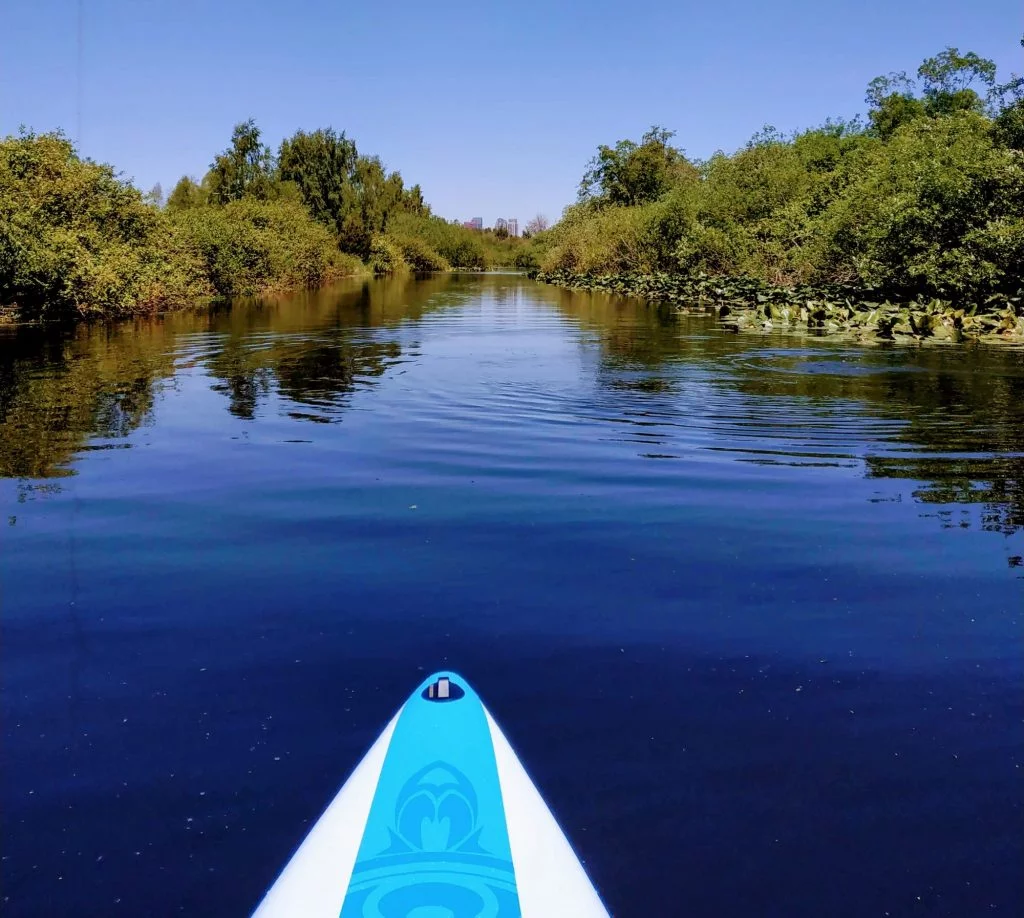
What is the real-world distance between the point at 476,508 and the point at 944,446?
19.6ft

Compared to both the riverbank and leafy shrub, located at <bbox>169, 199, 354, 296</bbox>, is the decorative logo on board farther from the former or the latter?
leafy shrub, located at <bbox>169, 199, 354, 296</bbox>

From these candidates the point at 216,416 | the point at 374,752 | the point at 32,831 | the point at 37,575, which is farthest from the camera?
the point at 216,416

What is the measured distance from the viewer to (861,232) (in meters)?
31.5

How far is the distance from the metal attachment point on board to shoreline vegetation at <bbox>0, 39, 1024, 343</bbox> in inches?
854

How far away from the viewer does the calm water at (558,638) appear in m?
3.23

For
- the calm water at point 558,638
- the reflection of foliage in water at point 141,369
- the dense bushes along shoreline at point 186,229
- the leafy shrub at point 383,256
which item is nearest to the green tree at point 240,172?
the dense bushes along shoreline at point 186,229

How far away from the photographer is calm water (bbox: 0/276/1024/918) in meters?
3.23

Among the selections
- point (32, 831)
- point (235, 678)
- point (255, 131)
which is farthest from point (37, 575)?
point (255, 131)

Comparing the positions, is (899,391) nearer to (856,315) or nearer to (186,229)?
(856,315)

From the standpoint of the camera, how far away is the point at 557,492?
8.27 m

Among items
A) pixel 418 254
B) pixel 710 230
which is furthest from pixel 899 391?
pixel 418 254

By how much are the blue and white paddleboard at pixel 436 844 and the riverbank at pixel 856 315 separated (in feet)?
70.6

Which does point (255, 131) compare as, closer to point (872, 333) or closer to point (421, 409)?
point (872, 333)

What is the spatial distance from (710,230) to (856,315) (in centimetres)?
2319
